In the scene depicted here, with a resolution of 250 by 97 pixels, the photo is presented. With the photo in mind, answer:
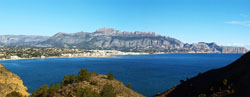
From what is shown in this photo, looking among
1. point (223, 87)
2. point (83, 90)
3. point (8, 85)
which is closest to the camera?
point (223, 87)

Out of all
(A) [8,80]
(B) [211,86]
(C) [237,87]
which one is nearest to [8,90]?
(A) [8,80]

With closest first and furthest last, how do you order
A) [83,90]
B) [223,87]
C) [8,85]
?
[223,87]
[83,90]
[8,85]

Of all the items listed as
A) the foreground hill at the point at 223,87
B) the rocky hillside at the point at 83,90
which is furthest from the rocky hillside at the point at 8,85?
the foreground hill at the point at 223,87

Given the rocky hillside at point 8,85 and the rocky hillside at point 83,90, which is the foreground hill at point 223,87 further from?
the rocky hillside at point 8,85

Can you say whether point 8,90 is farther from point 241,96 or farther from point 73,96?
point 241,96

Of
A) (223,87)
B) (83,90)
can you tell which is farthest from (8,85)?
(223,87)

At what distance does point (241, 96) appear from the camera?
2288 centimetres

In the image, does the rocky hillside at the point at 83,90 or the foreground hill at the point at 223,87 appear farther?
the rocky hillside at the point at 83,90

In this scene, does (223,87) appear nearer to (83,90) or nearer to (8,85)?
(83,90)

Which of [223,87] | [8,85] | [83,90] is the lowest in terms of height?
[8,85]

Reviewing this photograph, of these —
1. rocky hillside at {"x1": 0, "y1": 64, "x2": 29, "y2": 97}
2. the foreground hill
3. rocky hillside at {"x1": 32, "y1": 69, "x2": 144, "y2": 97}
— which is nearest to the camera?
the foreground hill

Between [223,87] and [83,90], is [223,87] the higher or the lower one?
the higher one

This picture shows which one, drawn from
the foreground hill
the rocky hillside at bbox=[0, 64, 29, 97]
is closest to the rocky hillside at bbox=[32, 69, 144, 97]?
the foreground hill

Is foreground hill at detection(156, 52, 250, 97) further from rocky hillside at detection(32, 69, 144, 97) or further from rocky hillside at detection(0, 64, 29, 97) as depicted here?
rocky hillside at detection(0, 64, 29, 97)
